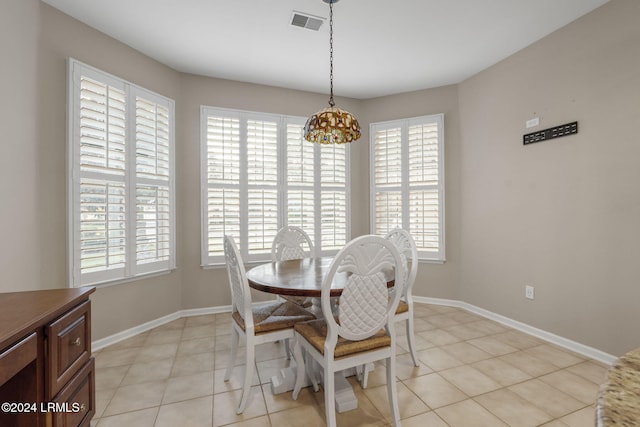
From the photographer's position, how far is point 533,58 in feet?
9.80

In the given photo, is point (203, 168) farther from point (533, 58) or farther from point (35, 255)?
point (533, 58)

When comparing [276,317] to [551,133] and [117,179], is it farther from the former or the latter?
[551,133]

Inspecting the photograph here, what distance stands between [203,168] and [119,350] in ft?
6.60

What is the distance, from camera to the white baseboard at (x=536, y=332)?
246cm

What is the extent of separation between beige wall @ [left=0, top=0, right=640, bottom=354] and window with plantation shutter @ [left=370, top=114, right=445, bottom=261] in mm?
157

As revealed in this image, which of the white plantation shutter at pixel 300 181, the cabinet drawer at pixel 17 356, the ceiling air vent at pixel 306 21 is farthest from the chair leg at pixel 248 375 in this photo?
the ceiling air vent at pixel 306 21

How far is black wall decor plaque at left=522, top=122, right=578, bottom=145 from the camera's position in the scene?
264cm

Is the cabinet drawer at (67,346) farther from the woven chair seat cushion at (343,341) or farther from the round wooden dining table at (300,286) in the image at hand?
the woven chair seat cushion at (343,341)

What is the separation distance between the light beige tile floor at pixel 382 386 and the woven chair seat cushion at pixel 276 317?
497 millimetres

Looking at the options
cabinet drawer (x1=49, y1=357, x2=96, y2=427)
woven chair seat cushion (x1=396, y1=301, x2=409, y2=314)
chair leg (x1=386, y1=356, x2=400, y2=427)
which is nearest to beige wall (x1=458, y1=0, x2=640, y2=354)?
woven chair seat cushion (x1=396, y1=301, x2=409, y2=314)

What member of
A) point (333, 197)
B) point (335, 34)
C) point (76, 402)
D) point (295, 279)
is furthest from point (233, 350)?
point (335, 34)

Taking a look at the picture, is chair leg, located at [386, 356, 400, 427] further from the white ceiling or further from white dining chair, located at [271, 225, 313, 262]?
the white ceiling

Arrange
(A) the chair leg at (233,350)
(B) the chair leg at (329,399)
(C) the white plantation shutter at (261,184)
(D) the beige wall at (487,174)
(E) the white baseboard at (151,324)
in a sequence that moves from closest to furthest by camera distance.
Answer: (B) the chair leg at (329,399) < (A) the chair leg at (233,350) < (D) the beige wall at (487,174) < (E) the white baseboard at (151,324) < (C) the white plantation shutter at (261,184)

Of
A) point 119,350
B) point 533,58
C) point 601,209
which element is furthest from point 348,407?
point 533,58
